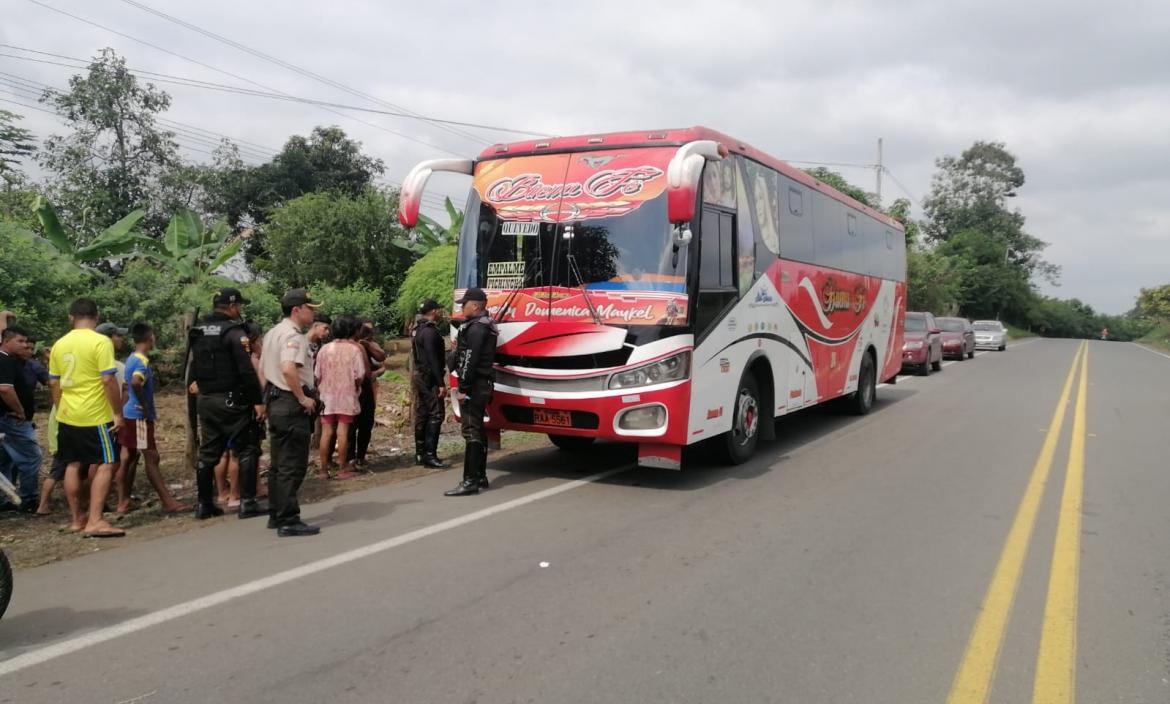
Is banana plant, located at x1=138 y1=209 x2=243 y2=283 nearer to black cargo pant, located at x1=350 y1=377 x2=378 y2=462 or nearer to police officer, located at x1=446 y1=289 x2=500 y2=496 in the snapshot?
black cargo pant, located at x1=350 y1=377 x2=378 y2=462

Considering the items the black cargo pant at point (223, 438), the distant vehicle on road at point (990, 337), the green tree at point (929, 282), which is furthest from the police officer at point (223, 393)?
the green tree at point (929, 282)

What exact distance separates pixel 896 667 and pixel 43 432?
10509 millimetres

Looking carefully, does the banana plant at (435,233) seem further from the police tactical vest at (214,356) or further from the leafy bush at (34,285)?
the police tactical vest at (214,356)

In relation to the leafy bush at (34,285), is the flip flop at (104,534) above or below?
below

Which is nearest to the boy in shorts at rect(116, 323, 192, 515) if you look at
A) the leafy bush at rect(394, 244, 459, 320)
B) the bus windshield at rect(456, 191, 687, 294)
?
the bus windshield at rect(456, 191, 687, 294)

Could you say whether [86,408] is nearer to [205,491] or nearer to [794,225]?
[205,491]

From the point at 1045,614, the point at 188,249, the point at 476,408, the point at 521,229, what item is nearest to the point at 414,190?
the point at 521,229

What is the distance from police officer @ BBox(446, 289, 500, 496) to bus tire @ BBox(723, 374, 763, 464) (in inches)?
101

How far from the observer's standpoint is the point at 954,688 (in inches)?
139

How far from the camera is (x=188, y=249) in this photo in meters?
16.5

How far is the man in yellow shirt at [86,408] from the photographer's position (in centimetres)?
575

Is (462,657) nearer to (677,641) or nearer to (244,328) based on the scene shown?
(677,641)

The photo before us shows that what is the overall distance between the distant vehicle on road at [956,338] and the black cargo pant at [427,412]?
2300 centimetres

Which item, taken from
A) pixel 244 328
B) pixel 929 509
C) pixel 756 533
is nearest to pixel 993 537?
pixel 929 509
